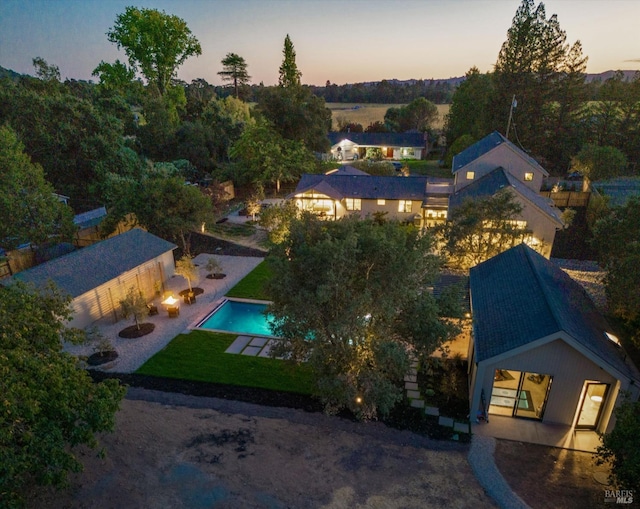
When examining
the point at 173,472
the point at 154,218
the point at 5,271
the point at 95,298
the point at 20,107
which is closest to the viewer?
the point at 173,472

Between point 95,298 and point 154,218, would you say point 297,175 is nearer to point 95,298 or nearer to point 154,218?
point 154,218

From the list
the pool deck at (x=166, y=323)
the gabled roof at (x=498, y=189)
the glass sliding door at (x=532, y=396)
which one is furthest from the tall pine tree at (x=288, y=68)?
the glass sliding door at (x=532, y=396)

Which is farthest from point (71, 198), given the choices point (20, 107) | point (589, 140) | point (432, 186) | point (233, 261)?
point (589, 140)

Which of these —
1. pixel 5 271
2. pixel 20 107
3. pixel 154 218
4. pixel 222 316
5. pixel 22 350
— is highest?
pixel 20 107

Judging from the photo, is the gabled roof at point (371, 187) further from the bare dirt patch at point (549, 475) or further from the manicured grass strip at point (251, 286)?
the bare dirt patch at point (549, 475)

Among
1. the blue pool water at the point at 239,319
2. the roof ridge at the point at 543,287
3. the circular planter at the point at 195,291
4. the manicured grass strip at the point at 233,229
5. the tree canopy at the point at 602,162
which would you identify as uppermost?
the tree canopy at the point at 602,162

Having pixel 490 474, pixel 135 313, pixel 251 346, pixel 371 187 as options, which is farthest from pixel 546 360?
pixel 371 187
